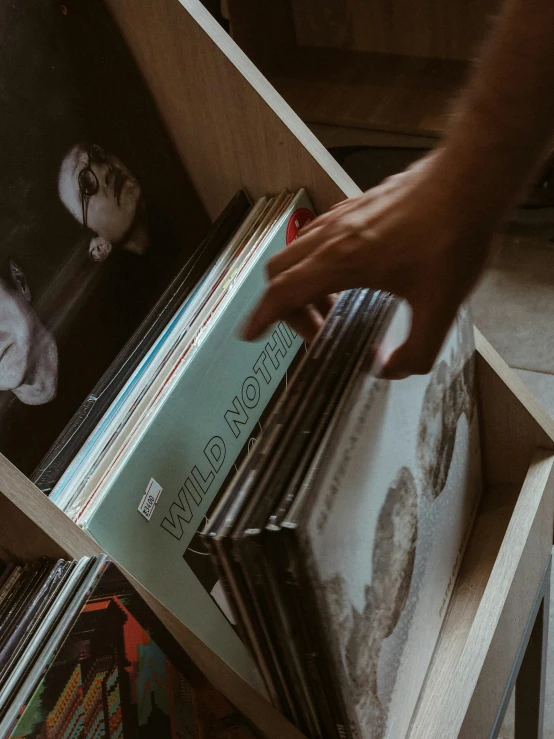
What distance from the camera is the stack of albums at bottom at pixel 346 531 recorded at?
46 centimetres

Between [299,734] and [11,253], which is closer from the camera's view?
[299,734]

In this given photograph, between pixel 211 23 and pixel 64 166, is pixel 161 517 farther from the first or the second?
pixel 211 23

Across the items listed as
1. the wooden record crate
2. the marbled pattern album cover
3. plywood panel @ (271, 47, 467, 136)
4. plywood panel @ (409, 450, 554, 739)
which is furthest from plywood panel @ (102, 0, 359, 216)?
plywood panel @ (271, 47, 467, 136)

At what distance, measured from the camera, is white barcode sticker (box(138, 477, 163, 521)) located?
61 centimetres

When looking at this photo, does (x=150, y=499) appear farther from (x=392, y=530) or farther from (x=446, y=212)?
(x=446, y=212)

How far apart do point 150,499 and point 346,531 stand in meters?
0.19

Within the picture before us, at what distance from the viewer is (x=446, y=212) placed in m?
0.48

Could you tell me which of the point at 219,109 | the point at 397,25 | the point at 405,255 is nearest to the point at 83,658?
the point at 405,255

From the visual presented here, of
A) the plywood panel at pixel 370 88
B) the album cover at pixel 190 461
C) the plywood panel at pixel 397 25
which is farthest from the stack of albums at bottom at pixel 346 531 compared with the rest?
the plywood panel at pixel 397 25

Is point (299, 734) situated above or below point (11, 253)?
below

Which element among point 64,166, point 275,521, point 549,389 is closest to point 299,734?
point 275,521

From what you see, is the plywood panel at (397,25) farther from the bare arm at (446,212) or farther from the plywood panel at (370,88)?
the bare arm at (446,212)

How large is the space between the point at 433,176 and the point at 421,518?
0.33m

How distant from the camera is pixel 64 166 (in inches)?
30.5
